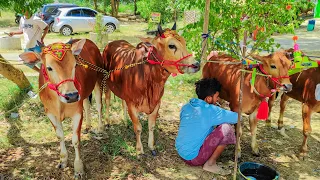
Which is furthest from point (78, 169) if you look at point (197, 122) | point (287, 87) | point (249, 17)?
point (249, 17)

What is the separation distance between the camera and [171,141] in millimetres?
5418

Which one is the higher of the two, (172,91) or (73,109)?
(73,109)

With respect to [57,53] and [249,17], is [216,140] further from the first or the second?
[249,17]

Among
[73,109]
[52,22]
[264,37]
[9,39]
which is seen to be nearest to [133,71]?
[73,109]

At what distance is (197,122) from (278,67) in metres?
1.40

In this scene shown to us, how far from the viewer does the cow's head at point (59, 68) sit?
11.6 feet

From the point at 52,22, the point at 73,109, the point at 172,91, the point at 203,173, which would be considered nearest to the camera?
the point at 73,109


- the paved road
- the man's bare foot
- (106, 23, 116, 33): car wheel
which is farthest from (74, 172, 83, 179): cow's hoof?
(106, 23, 116, 33): car wheel

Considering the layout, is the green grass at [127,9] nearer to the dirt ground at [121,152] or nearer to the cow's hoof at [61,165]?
the dirt ground at [121,152]

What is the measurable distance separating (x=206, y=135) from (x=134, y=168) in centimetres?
118

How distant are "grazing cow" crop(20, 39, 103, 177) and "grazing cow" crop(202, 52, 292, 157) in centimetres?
225

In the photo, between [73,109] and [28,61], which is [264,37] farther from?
[28,61]

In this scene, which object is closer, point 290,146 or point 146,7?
point 290,146

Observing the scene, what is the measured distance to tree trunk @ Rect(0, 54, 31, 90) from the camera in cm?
632
